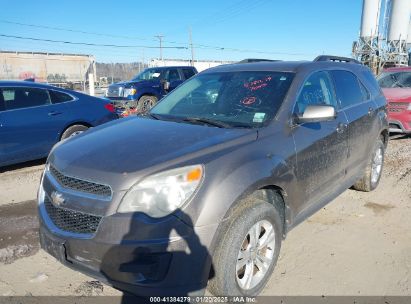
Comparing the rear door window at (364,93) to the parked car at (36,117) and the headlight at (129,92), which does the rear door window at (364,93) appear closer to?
the parked car at (36,117)

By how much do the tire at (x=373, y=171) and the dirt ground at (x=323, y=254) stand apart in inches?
5.0

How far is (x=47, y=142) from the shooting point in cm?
646

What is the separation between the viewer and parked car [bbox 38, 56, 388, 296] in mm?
2301

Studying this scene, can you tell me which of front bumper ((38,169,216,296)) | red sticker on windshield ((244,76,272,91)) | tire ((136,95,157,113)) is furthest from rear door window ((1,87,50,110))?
tire ((136,95,157,113))

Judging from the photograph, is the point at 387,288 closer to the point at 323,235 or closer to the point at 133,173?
the point at 323,235

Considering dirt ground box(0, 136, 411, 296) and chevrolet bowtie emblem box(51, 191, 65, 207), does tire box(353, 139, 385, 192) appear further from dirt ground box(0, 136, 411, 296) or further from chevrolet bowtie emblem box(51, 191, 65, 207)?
chevrolet bowtie emblem box(51, 191, 65, 207)

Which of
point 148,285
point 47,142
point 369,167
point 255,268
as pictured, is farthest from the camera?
point 47,142

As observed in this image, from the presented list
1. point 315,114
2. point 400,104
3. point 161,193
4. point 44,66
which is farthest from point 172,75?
point 44,66

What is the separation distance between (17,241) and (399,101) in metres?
8.10

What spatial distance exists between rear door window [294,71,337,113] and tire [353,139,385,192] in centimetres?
138

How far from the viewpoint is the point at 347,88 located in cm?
441

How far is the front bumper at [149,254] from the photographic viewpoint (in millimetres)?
2260

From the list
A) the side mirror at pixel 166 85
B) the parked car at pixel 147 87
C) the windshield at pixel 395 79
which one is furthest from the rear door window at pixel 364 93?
the side mirror at pixel 166 85

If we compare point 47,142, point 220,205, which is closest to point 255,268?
point 220,205
